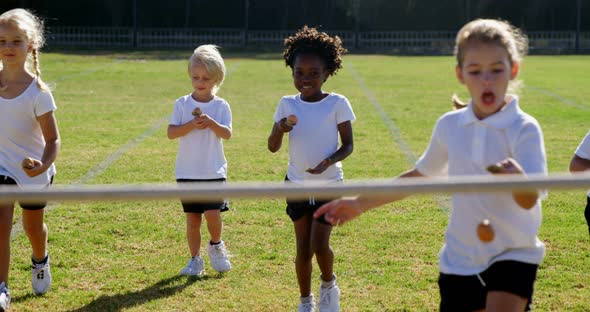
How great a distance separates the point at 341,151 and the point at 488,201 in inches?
65.1

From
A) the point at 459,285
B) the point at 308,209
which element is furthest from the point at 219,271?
the point at 459,285

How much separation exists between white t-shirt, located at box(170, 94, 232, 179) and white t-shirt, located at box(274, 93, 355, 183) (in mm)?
1000

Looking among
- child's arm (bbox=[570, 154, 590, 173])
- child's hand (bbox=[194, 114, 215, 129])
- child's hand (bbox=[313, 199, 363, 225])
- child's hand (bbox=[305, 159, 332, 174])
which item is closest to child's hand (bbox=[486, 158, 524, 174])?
child's hand (bbox=[313, 199, 363, 225])

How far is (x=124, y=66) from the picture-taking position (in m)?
31.0

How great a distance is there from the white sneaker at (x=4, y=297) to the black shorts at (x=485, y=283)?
2.75 metres

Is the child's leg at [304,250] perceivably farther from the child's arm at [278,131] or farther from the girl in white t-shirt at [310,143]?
the child's arm at [278,131]

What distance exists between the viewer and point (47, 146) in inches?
195

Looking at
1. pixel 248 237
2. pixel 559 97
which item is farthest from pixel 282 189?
pixel 559 97

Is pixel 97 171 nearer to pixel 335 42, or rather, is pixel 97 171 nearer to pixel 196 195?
pixel 335 42

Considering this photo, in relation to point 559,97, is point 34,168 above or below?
above

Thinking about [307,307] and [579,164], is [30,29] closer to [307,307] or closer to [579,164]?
[307,307]

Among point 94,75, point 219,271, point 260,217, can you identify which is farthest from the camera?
point 94,75

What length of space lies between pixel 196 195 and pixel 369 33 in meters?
48.9

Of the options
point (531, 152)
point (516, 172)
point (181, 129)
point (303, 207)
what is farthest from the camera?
point (181, 129)
